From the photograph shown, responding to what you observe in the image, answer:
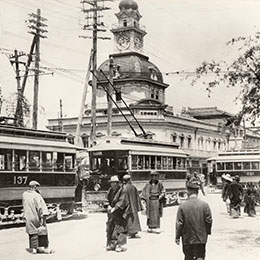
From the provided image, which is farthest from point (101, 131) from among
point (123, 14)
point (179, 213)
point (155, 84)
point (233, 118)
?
point (179, 213)

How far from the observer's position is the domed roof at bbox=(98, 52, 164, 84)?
176 feet

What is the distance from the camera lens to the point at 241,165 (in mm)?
32219

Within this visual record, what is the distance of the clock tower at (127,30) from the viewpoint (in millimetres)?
56875

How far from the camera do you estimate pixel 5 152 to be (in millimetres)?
13914

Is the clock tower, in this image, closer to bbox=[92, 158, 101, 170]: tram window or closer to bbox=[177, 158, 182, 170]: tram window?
bbox=[177, 158, 182, 170]: tram window

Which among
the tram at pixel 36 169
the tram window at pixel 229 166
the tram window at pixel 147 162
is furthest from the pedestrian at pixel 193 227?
the tram window at pixel 229 166

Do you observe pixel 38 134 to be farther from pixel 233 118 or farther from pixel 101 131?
pixel 101 131

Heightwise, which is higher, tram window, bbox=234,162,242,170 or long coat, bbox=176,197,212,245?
tram window, bbox=234,162,242,170

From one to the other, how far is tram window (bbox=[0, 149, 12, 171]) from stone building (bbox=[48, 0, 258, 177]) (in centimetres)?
2890

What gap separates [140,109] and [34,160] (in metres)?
33.1

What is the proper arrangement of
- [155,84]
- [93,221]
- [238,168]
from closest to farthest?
1. [93,221]
2. [238,168]
3. [155,84]

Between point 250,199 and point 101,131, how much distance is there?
3064cm

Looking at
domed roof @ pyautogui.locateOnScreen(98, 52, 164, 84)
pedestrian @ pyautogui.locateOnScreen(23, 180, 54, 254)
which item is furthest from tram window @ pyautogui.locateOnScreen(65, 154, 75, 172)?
domed roof @ pyautogui.locateOnScreen(98, 52, 164, 84)

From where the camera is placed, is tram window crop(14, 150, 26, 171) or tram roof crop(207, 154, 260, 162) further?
tram roof crop(207, 154, 260, 162)
